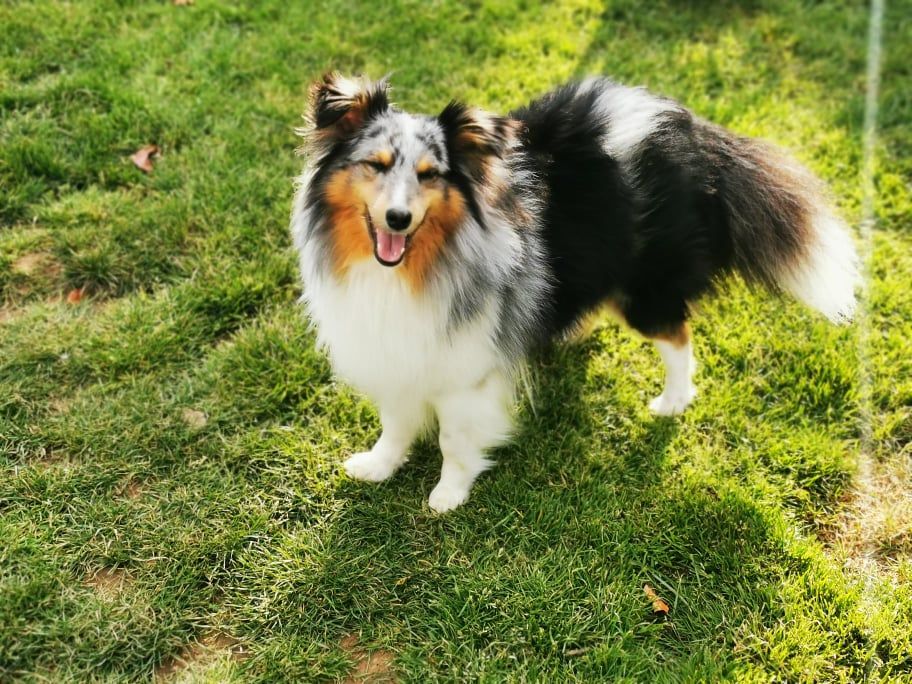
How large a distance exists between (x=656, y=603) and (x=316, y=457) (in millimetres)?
1482

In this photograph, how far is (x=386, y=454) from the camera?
118 inches

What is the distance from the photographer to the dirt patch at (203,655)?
95.9 inches

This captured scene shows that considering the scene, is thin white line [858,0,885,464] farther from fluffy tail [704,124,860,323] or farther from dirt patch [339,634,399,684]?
dirt patch [339,634,399,684]

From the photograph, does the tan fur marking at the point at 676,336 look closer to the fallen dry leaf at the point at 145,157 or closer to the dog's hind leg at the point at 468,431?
the dog's hind leg at the point at 468,431

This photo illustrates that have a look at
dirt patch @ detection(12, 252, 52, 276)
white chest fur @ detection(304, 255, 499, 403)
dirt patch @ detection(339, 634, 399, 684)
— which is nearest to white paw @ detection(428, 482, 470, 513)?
white chest fur @ detection(304, 255, 499, 403)

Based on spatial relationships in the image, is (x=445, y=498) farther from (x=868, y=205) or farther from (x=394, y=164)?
(x=868, y=205)

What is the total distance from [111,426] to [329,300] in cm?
125

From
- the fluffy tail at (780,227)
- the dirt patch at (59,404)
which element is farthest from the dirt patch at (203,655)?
the fluffy tail at (780,227)

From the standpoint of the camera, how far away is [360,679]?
246cm

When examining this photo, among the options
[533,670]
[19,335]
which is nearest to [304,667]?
[533,670]

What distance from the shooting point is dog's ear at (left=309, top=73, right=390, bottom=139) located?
7.52ft

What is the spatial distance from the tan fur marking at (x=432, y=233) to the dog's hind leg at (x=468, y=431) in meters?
0.52

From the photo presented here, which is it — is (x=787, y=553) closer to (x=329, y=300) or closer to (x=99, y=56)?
(x=329, y=300)

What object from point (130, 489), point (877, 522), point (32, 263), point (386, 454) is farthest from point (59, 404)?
point (877, 522)
